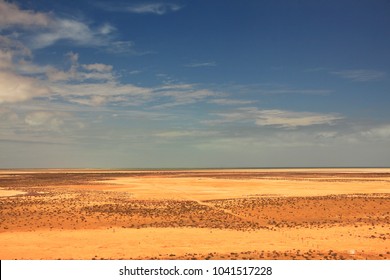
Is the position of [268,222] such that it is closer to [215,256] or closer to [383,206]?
[215,256]

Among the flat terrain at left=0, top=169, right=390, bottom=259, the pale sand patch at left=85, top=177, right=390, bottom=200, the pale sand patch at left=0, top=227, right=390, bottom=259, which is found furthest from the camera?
the pale sand patch at left=85, top=177, right=390, bottom=200

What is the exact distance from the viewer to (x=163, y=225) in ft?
86.5

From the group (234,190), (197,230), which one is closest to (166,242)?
(197,230)

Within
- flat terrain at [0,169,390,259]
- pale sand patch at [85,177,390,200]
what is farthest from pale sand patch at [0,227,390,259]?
pale sand patch at [85,177,390,200]

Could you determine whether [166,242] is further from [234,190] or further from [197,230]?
[234,190]

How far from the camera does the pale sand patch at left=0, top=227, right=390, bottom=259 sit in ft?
60.5

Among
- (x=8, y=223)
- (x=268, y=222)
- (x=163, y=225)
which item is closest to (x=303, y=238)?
(x=268, y=222)

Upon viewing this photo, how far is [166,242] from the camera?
67.9ft

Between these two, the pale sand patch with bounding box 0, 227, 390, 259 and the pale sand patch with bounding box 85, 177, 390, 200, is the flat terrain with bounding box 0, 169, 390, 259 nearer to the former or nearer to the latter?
the pale sand patch with bounding box 0, 227, 390, 259

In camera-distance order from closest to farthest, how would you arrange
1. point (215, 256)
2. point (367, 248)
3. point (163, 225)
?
point (215, 256) < point (367, 248) < point (163, 225)

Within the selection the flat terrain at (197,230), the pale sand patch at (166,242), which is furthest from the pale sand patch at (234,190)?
the pale sand patch at (166,242)

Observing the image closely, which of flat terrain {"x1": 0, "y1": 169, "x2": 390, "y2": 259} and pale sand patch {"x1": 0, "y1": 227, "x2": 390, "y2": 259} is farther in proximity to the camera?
pale sand patch {"x1": 0, "y1": 227, "x2": 390, "y2": 259}

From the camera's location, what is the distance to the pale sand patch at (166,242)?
18.4 meters
